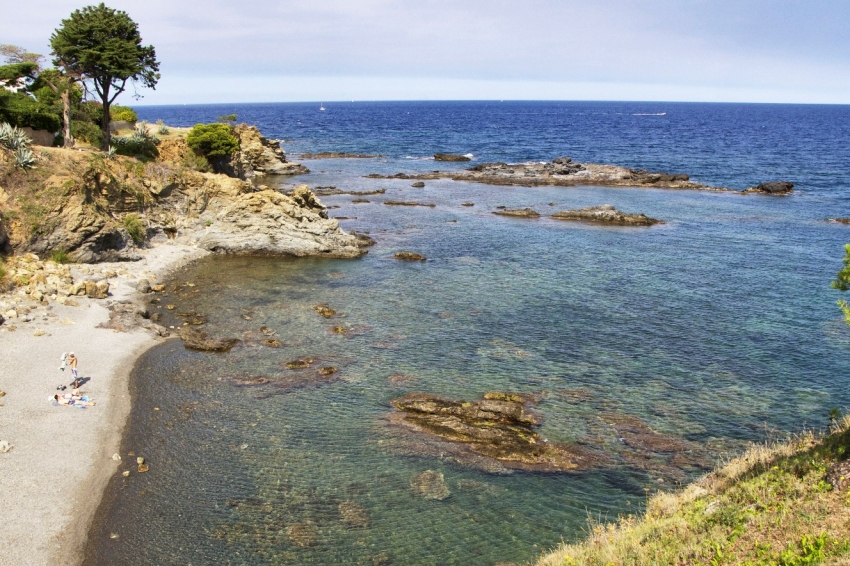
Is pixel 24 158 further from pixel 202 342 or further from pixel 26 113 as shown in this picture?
pixel 202 342

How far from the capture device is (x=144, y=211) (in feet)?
157

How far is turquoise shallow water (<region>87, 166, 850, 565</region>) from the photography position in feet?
60.1

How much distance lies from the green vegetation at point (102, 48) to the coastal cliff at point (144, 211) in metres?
7.19

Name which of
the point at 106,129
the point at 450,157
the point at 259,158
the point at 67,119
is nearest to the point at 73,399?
the point at 67,119

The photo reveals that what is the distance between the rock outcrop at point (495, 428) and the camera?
2178 cm

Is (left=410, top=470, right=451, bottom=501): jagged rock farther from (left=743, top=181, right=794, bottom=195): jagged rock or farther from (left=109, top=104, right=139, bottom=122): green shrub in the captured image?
(left=743, top=181, right=794, bottom=195): jagged rock

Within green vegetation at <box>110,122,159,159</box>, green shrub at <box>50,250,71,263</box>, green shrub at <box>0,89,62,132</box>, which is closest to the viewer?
green shrub at <box>50,250,71,263</box>

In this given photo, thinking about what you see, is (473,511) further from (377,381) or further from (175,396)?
(175,396)

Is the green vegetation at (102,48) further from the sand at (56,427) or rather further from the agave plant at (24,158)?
the sand at (56,427)

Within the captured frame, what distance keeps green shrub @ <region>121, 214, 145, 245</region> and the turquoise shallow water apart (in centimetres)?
529

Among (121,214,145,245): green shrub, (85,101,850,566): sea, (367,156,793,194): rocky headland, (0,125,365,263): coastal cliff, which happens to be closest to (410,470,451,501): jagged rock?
(85,101,850,566): sea

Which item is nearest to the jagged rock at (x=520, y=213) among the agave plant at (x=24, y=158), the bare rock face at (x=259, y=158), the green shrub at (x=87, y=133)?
the bare rock face at (x=259, y=158)

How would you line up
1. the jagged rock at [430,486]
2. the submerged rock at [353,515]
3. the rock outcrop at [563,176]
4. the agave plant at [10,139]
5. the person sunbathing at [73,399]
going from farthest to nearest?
the rock outcrop at [563,176]
the agave plant at [10,139]
the person sunbathing at [73,399]
the jagged rock at [430,486]
the submerged rock at [353,515]

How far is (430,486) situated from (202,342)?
54.3 ft
